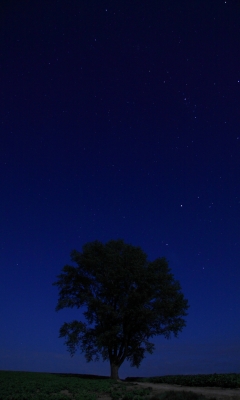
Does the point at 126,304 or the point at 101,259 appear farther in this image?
the point at 101,259

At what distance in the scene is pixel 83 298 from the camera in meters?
37.2

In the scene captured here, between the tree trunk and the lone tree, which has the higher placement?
the lone tree

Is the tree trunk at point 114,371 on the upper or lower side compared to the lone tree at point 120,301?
lower

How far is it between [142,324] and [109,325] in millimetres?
3515

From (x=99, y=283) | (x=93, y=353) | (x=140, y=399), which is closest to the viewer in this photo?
(x=140, y=399)

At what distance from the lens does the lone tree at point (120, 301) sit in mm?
35812

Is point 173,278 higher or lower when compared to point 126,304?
higher

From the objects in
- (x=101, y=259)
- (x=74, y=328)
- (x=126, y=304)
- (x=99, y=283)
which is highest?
(x=101, y=259)

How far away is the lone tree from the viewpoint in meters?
35.8

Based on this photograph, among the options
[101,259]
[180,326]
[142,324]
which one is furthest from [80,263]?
[180,326]

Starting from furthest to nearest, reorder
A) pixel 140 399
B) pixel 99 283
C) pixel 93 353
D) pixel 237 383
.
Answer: pixel 99 283 < pixel 93 353 < pixel 237 383 < pixel 140 399

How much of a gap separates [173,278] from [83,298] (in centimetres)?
1036

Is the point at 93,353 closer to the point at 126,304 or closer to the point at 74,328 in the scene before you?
the point at 74,328

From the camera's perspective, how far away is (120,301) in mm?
36969
